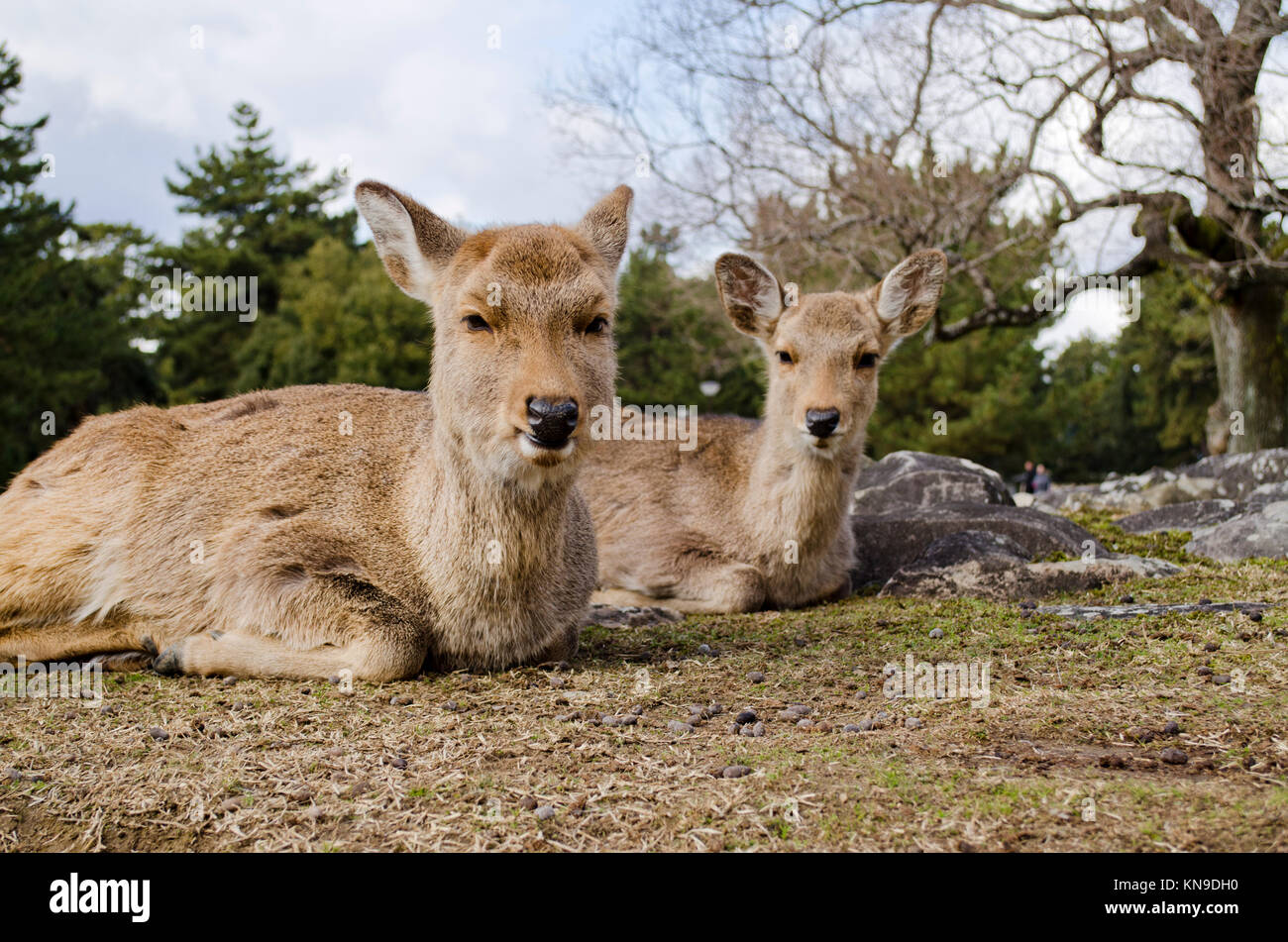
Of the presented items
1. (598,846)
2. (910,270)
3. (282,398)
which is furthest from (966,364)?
(598,846)

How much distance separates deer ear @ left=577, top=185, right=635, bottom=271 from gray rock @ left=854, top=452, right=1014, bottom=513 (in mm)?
6267

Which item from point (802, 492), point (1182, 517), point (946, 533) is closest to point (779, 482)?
point (802, 492)

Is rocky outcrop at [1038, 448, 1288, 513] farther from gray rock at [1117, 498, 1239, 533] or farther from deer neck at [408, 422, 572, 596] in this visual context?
deer neck at [408, 422, 572, 596]

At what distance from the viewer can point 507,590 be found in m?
5.50

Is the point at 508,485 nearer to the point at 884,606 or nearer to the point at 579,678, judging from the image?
the point at 579,678

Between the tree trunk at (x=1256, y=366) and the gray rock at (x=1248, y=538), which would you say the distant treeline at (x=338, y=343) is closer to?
the tree trunk at (x=1256, y=366)

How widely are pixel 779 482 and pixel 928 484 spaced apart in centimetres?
412

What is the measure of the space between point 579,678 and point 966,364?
124 feet

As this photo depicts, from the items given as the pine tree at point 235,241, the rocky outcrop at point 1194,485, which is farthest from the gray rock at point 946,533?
the pine tree at point 235,241

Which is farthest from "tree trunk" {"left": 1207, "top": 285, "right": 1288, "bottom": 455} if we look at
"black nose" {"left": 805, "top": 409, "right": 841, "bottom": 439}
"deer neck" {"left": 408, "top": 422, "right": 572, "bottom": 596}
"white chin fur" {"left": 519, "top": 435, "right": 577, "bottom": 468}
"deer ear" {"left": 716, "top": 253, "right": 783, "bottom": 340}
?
"white chin fur" {"left": 519, "top": 435, "right": 577, "bottom": 468}

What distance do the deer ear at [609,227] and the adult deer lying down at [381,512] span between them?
14 millimetres

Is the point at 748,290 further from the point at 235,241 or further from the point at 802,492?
the point at 235,241

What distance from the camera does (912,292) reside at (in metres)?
8.91

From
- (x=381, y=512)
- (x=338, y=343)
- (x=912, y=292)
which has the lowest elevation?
(x=381, y=512)
